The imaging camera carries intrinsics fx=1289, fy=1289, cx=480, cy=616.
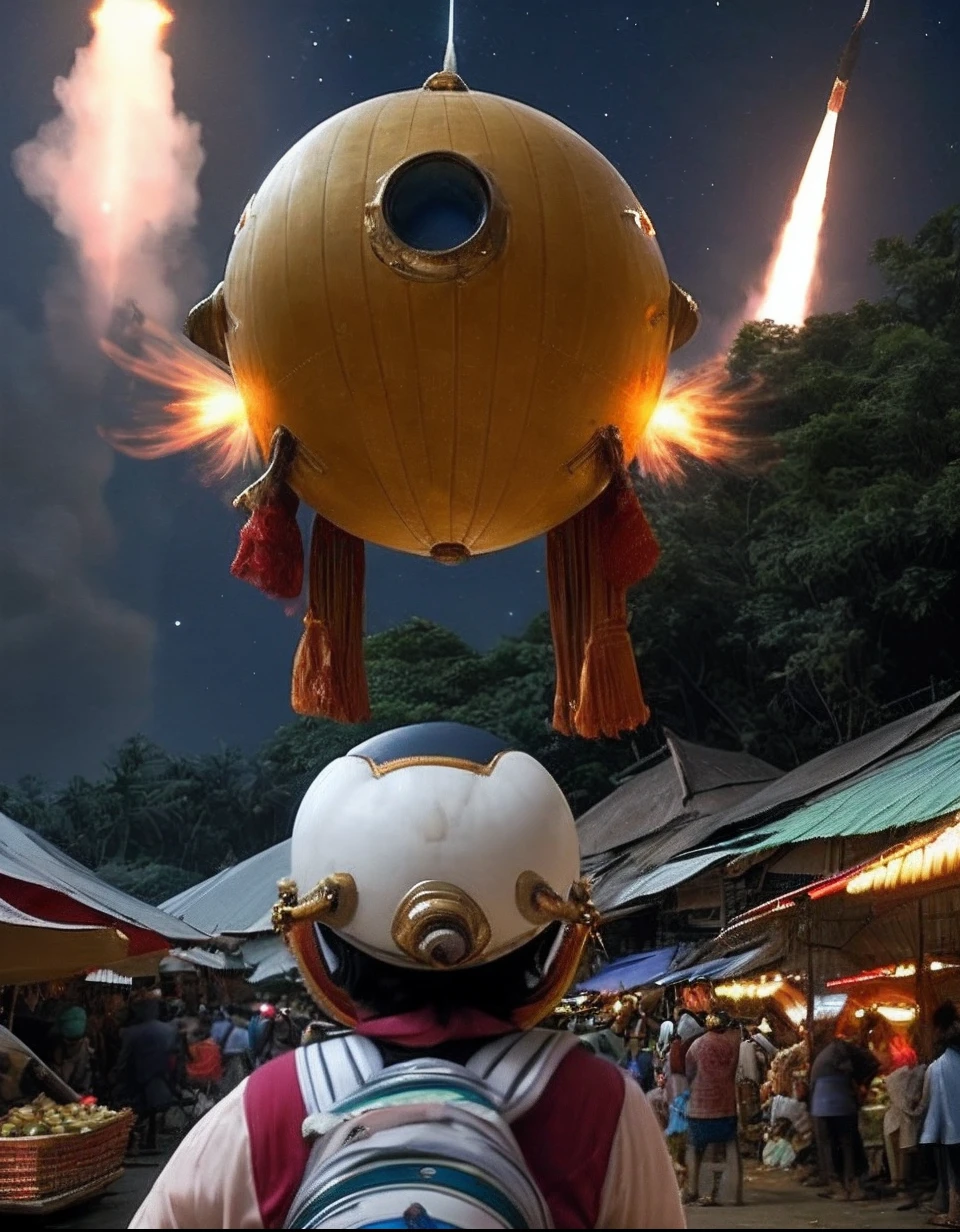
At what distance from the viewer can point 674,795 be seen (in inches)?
784

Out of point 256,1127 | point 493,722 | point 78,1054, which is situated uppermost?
point 493,722

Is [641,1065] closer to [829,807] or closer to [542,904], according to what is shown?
[829,807]

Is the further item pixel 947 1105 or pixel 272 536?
pixel 947 1105

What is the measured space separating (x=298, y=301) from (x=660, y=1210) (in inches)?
90.7

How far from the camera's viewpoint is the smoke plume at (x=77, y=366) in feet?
172

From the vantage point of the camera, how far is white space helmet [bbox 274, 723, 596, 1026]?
6.43 feet

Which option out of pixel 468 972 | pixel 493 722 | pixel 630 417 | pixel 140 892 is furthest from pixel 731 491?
pixel 140 892

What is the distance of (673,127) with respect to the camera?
135ft

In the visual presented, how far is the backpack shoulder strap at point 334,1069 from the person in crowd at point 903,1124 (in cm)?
754

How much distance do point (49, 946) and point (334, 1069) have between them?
5.85 metres

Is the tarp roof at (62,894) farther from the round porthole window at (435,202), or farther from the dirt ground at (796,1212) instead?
the round porthole window at (435,202)

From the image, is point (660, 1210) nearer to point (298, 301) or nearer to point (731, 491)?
point (298, 301)

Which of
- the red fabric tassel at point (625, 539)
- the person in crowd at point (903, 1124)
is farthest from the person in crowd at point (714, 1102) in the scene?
the red fabric tassel at point (625, 539)

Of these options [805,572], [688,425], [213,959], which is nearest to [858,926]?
[688,425]
